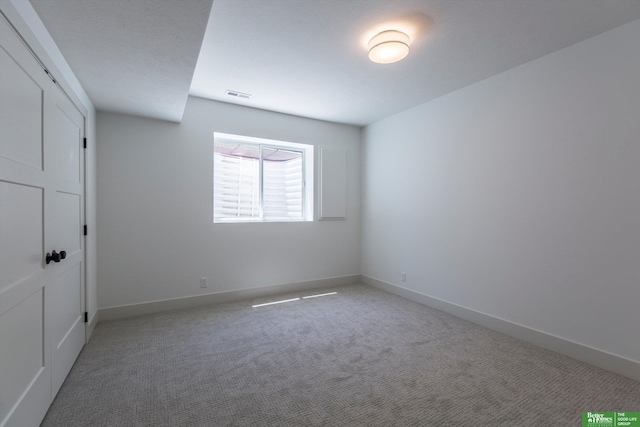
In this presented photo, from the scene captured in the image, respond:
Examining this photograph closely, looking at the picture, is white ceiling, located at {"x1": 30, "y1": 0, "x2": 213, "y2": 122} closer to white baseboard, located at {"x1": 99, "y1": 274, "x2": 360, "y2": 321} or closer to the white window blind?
the white window blind

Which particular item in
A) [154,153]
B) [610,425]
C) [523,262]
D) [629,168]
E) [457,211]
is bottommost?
[610,425]

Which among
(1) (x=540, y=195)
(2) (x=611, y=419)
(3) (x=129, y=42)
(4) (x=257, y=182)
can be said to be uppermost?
(3) (x=129, y=42)

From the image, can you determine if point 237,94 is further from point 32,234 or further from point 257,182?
point 32,234

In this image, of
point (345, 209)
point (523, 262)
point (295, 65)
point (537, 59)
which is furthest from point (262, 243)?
point (537, 59)

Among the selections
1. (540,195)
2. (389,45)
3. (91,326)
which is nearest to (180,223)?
(91,326)

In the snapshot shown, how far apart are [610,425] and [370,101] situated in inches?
145

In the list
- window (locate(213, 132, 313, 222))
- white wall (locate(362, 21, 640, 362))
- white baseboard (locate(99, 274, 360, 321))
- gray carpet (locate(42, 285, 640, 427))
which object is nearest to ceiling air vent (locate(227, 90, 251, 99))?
window (locate(213, 132, 313, 222))

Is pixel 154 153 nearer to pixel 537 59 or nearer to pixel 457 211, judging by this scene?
pixel 457 211

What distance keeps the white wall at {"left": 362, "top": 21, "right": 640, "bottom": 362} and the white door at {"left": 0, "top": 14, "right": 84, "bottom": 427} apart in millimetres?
3795

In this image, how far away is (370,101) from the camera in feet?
12.5

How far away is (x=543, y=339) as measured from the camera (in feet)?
8.75

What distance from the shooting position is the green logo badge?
174cm

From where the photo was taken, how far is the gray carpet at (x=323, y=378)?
5.79 ft

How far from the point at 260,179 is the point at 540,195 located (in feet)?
11.6
